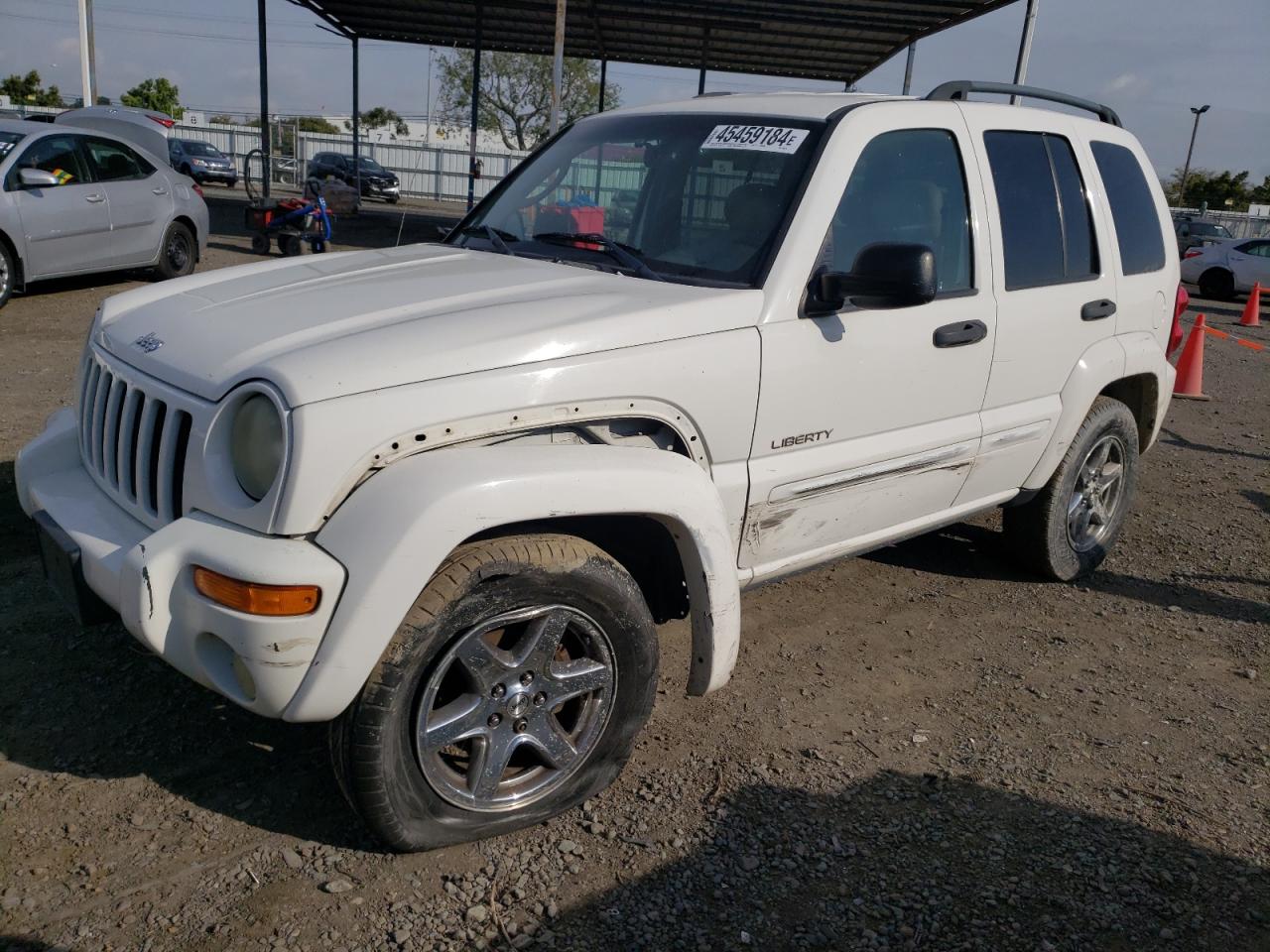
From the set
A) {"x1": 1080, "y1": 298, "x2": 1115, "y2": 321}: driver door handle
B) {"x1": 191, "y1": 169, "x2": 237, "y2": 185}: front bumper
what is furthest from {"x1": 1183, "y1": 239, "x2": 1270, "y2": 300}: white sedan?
{"x1": 191, "y1": 169, "x2": 237, "y2": 185}: front bumper

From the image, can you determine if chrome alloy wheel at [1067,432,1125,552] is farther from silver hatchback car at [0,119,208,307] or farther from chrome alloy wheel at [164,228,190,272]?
chrome alloy wheel at [164,228,190,272]

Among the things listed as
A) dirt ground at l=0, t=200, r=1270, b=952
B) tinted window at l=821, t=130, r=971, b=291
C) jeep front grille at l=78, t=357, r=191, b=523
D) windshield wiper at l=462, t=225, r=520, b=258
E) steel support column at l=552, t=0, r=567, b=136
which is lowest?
dirt ground at l=0, t=200, r=1270, b=952

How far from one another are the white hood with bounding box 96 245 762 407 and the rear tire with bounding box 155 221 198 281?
8.84m

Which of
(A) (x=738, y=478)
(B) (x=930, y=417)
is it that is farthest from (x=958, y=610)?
(A) (x=738, y=478)

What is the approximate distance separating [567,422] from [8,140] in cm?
982

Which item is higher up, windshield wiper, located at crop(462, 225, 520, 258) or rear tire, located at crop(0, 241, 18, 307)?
windshield wiper, located at crop(462, 225, 520, 258)

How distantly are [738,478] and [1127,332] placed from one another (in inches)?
95.9

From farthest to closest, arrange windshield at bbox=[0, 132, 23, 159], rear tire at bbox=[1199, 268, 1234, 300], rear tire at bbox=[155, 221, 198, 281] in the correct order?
rear tire at bbox=[1199, 268, 1234, 300]
rear tire at bbox=[155, 221, 198, 281]
windshield at bbox=[0, 132, 23, 159]

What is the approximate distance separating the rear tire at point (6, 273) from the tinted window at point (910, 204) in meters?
8.78

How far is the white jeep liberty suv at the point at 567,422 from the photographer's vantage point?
2408 mm

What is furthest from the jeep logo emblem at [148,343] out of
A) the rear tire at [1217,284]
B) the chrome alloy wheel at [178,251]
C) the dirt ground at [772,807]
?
the rear tire at [1217,284]

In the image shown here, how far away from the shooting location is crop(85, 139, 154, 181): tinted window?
34.1 ft

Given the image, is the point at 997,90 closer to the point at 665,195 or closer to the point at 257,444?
the point at 665,195

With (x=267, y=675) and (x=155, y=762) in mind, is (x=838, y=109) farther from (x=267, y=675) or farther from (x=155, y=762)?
(x=155, y=762)
